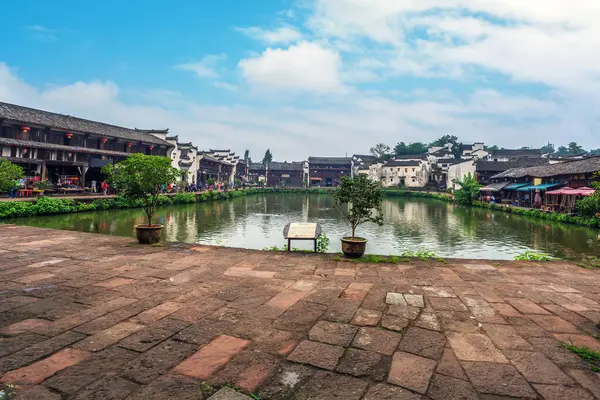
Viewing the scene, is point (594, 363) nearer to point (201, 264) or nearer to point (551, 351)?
point (551, 351)

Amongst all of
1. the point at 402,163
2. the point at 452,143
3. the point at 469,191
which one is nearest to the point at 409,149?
the point at 452,143

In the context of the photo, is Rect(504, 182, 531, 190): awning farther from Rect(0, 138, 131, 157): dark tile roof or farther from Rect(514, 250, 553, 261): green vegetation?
Rect(0, 138, 131, 157): dark tile roof

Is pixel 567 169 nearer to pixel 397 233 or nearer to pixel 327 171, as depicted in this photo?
pixel 397 233

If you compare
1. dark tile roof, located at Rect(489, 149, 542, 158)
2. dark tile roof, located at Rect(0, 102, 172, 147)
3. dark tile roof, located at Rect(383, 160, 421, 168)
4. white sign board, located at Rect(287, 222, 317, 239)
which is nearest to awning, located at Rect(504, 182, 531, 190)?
dark tile roof, located at Rect(383, 160, 421, 168)

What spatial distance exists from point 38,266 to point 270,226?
12612 millimetres

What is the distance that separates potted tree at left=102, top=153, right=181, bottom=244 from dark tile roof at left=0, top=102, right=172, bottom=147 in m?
18.9

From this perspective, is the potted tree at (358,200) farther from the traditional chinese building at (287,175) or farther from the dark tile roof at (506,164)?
the traditional chinese building at (287,175)

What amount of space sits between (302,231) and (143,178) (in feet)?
15.1

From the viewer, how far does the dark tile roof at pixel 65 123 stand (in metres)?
23.1

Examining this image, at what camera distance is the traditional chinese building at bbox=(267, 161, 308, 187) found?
67.2 meters

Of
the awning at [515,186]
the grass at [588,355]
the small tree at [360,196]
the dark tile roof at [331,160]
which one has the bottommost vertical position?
the grass at [588,355]

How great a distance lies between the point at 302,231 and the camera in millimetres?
9250

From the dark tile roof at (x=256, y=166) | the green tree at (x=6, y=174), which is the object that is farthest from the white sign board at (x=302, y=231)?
the dark tile roof at (x=256, y=166)

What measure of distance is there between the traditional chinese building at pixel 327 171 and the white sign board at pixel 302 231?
58.1 meters
